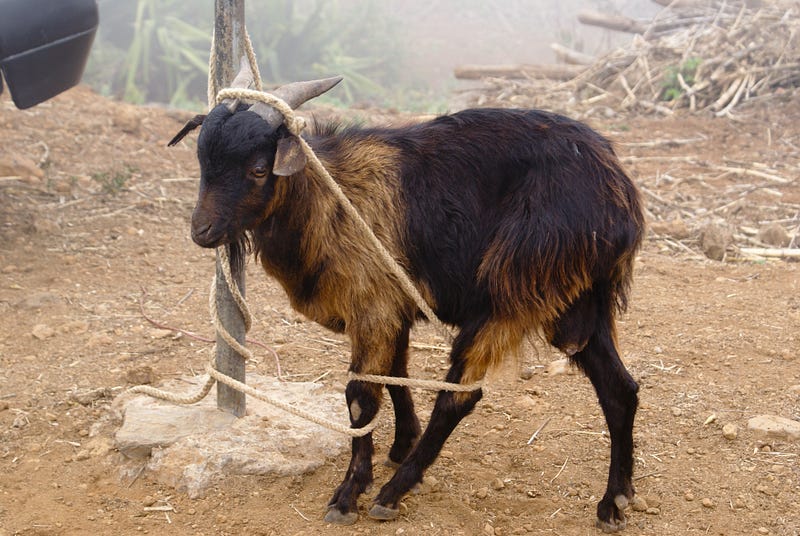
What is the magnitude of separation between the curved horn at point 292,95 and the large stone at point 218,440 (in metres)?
1.59

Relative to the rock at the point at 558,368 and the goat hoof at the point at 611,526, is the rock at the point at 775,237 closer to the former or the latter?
the rock at the point at 558,368

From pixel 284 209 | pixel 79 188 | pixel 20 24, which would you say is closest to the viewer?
pixel 284 209

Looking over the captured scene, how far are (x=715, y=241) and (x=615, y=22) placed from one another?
26.2 ft

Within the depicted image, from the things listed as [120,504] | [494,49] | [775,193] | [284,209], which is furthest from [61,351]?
[494,49]

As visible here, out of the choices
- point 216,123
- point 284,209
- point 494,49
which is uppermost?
point 216,123

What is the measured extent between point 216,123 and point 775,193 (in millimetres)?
6253

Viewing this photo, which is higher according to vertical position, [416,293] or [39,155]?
[416,293]

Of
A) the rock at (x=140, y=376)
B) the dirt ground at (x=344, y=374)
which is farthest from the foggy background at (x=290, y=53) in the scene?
the rock at (x=140, y=376)

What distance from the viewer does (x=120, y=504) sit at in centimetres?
378

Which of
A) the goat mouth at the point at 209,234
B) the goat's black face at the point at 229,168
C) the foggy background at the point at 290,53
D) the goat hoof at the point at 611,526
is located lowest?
the foggy background at the point at 290,53

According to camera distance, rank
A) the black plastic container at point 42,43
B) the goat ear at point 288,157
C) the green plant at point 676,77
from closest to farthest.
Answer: the goat ear at point 288,157 < the black plastic container at point 42,43 < the green plant at point 676,77

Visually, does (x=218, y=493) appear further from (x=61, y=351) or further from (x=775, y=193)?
(x=775, y=193)

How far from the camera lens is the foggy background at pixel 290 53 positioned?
14.8 m

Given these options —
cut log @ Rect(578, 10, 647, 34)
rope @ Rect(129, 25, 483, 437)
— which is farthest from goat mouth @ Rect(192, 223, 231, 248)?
cut log @ Rect(578, 10, 647, 34)
